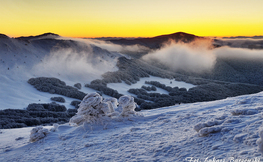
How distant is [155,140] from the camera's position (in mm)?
5023

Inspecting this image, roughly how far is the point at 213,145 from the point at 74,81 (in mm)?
20748

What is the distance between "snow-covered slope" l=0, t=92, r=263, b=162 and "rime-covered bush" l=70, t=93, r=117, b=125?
0.35 meters

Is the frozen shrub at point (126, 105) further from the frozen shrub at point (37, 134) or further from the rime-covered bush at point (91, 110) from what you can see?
the frozen shrub at point (37, 134)

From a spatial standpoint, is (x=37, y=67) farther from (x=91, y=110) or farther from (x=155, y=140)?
(x=155, y=140)

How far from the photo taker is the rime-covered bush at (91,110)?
709 cm

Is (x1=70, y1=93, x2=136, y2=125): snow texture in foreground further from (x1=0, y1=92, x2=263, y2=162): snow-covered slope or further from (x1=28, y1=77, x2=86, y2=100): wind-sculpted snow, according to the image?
(x1=28, y1=77, x2=86, y2=100): wind-sculpted snow

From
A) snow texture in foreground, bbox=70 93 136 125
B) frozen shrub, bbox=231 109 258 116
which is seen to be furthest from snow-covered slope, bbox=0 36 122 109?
frozen shrub, bbox=231 109 258 116

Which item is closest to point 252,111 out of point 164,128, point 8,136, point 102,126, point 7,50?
point 164,128

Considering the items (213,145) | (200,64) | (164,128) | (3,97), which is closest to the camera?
(213,145)

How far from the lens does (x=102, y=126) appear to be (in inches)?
272

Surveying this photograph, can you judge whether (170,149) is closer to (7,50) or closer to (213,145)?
(213,145)

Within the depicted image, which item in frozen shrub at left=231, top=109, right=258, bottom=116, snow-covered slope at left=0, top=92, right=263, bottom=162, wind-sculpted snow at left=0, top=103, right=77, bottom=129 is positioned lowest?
wind-sculpted snow at left=0, top=103, right=77, bottom=129

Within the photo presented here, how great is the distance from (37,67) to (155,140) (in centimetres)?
2334

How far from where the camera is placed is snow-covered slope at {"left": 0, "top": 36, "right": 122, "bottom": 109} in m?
15.1
